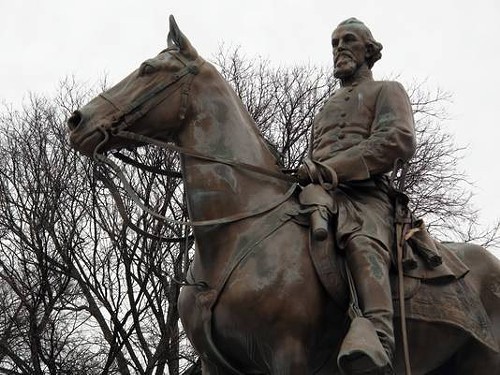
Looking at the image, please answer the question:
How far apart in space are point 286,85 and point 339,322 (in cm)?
1634

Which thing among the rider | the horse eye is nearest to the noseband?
the horse eye

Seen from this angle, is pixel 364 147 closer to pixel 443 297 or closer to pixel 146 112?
pixel 443 297

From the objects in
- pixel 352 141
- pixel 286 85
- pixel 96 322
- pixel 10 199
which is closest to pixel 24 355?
pixel 96 322

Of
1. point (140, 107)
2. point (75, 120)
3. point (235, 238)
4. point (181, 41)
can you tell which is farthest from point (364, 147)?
point (75, 120)

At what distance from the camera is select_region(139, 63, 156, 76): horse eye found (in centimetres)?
655

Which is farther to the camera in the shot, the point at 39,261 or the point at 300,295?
the point at 39,261

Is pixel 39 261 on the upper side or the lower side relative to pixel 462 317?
upper

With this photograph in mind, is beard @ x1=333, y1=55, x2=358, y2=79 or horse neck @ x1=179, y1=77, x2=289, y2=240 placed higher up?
beard @ x1=333, y1=55, x2=358, y2=79

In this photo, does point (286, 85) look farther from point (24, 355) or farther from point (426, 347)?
point (426, 347)

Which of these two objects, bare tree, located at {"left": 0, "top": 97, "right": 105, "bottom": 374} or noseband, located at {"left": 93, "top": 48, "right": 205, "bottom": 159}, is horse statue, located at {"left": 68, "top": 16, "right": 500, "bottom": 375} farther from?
bare tree, located at {"left": 0, "top": 97, "right": 105, "bottom": 374}

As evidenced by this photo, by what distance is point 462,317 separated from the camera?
6730 millimetres

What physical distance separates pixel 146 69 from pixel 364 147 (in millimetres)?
1698

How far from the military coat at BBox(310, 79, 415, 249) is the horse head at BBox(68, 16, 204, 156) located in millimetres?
1185

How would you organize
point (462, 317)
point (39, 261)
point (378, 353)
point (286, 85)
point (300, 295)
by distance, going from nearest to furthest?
point (378, 353) → point (300, 295) → point (462, 317) → point (39, 261) → point (286, 85)
